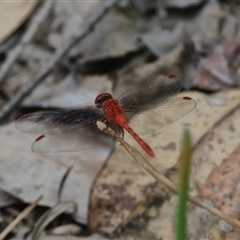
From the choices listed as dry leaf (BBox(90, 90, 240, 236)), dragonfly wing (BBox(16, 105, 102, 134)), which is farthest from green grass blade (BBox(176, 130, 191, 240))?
dragonfly wing (BBox(16, 105, 102, 134))

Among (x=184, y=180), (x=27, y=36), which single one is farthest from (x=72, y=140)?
(x=184, y=180)

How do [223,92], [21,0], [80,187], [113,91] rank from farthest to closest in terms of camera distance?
1. [21,0]
2. [113,91]
3. [223,92]
4. [80,187]


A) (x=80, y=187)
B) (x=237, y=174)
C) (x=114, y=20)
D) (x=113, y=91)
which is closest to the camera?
(x=237, y=174)

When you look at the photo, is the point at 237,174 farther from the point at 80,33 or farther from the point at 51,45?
the point at 51,45

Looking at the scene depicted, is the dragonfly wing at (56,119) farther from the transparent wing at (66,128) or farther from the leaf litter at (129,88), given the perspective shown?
Result: the leaf litter at (129,88)

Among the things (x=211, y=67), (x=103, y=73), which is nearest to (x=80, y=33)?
(x=103, y=73)

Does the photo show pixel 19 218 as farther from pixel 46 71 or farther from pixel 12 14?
pixel 12 14
